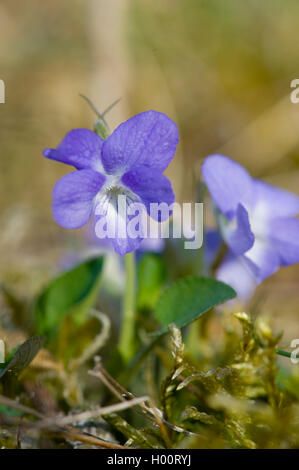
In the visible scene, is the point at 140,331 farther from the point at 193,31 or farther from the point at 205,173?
the point at 193,31

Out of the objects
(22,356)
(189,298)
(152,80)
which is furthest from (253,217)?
(152,80)

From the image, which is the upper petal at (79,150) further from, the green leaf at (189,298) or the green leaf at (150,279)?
the green leaf at (150,279)

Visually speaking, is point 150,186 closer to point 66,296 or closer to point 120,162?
point 120,162

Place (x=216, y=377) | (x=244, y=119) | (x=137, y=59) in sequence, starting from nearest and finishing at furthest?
(x=216, y=377) → (x=244, y=119) → (x=137, y=59)

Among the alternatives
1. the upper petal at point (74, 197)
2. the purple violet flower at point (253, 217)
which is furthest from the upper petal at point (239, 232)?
the upper petal at point (74, 197)

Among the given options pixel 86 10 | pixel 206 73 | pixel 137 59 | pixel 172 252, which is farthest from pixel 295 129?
pixel 172 252
